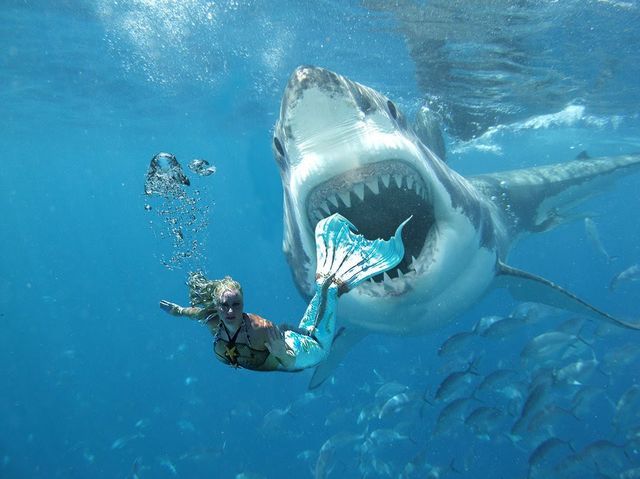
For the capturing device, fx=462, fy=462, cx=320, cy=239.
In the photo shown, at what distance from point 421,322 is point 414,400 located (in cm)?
480

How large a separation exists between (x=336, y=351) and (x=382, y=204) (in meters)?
3.32

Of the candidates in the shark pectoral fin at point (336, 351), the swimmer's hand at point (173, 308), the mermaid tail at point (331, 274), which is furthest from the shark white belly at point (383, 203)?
the shark pectoral fin at point (336, 351)

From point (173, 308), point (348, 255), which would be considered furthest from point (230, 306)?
point (348, 255)

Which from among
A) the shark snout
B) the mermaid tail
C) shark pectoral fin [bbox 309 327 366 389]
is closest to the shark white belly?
the shark snout

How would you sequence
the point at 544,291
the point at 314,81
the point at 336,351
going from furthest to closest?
1. the point at 336,351
2. the point at 544,291
3. the point at 314,81

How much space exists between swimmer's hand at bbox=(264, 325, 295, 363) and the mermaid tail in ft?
0.08

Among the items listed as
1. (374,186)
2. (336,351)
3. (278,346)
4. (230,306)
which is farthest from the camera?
(336,351)

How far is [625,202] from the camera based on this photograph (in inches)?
3937

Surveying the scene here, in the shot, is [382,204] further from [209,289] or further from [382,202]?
[209,289]

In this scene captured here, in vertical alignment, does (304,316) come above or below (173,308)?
below

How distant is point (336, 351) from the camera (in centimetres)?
637

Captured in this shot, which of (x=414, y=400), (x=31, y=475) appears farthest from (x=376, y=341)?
(x=31, y=475)

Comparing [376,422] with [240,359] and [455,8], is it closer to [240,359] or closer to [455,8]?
[455,8]

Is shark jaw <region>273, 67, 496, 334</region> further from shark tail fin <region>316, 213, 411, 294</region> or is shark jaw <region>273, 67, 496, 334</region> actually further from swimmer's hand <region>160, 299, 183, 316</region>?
swimmer's hand <region>160, 299, 183, 316</region>
